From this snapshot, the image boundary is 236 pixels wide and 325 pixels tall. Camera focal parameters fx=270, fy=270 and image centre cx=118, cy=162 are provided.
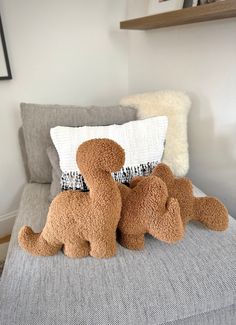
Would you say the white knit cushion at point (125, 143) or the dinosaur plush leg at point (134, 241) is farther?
the white knit cushion at point (125, 143)

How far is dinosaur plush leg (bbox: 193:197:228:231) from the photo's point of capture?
91 centimetres

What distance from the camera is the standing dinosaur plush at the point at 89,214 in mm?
735

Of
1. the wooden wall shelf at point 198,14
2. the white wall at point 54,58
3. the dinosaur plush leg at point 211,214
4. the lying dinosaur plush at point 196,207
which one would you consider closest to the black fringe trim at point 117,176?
the lying dinosaur plush at point 196,207

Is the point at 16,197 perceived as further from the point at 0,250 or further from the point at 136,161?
the point at 136,161

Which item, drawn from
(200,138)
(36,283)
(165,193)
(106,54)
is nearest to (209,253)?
(165,193)

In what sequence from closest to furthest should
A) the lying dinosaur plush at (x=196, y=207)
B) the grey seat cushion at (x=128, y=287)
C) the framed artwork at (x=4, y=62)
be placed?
1. the grey seat cushion at (x=128, y=287)
2. the lying dinosaur plush at (x=196, y=207)
3. the framed artwork at (x=4, y=62)

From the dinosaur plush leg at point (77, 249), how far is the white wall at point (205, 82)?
0.77 m

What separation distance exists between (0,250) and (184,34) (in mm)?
1534

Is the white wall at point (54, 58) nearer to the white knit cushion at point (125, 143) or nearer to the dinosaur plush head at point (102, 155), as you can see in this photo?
the white knit cushion at point (125, 143)

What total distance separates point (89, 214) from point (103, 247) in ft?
0.37

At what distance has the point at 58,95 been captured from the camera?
61.9 inches

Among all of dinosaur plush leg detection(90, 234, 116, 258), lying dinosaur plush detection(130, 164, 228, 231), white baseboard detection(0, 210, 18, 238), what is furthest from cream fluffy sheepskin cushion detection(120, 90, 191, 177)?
white baseboard detection(0, 210, 18, 238)

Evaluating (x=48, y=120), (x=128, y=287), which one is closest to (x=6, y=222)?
(x=48, y=120)

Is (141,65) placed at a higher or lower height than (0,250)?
higher
